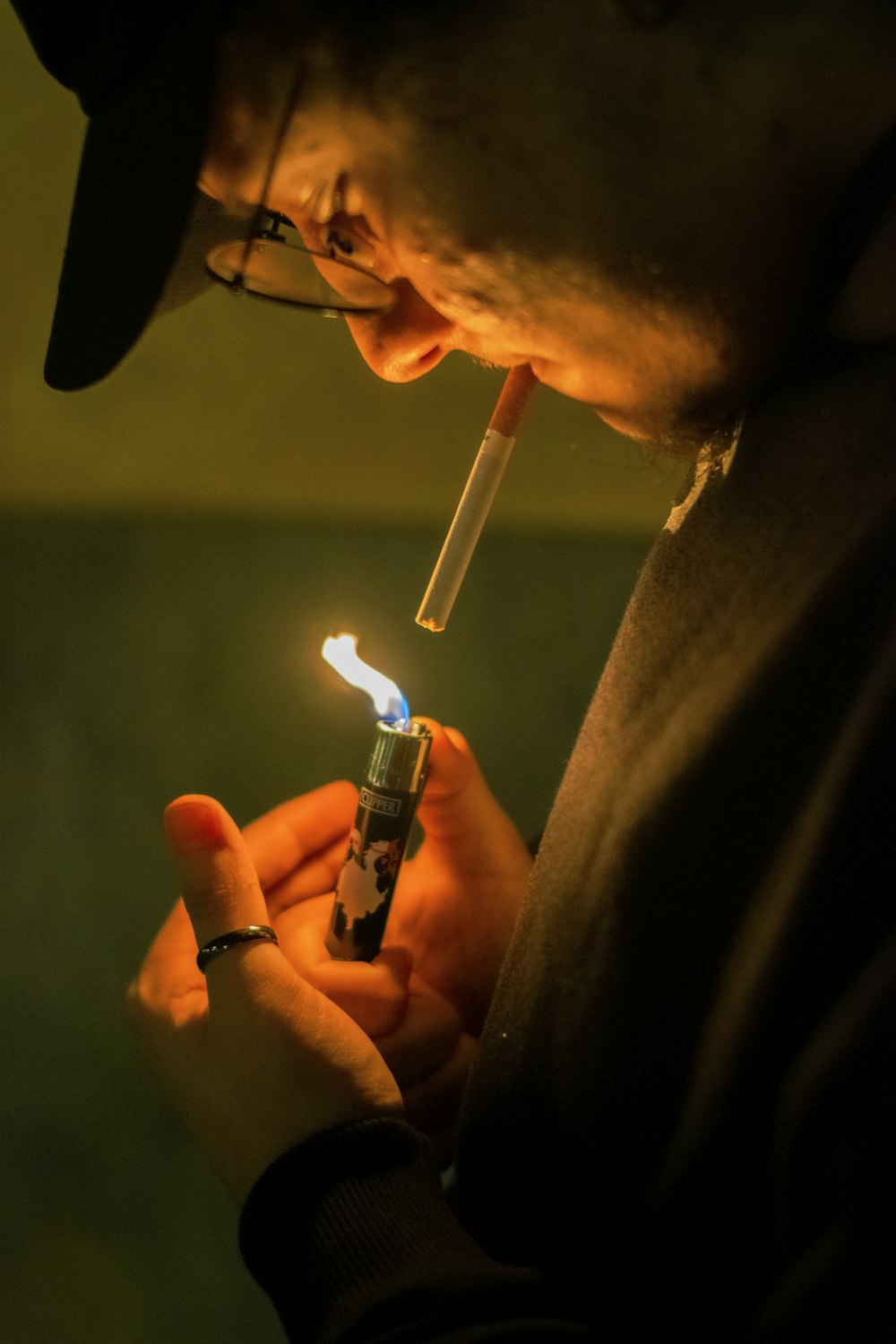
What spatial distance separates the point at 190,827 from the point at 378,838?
0.55ft

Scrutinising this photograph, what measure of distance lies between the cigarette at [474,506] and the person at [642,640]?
0.10 metres

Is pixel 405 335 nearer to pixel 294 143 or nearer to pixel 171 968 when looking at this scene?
pixel 294 143

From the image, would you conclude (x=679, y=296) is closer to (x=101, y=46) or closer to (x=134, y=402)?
(x=101, y=46)

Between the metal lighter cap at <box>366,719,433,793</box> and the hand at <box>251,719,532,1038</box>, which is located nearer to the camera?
the metal lighter cap at <box>366,719,433,793</box>

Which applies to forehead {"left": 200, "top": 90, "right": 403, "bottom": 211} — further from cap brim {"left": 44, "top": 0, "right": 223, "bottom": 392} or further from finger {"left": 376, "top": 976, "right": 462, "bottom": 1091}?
finger {"left": 376, "top": 976, "right": 462, "bottom": 1091}

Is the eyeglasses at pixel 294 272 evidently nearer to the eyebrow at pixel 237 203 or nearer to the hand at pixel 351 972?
the eyebrow at pixel 237 203

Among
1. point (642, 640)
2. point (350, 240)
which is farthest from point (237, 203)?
point (642, 640)

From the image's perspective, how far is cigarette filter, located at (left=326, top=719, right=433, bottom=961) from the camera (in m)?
0.83

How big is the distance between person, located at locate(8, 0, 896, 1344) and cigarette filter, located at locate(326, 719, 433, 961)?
0.15 metres

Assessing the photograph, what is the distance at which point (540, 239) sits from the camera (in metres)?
0.60

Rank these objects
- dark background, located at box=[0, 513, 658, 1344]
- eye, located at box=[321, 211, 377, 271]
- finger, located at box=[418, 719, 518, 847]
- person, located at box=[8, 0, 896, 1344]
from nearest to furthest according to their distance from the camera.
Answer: person, located at box=[8, 0, 896, 1344], eye, located at box=[321, 211, 377, 271], finger, located at box=[418, 719, 518, 847], dark background, located at box=[0, 513, 658, 1344]

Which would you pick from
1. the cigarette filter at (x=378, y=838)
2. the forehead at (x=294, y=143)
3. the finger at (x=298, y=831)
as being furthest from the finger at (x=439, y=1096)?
the forehead at (x=294, y=143)

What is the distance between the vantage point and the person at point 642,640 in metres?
0.52

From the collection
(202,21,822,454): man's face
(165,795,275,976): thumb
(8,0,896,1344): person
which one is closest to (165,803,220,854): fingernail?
(165,795,275,976): thumb
